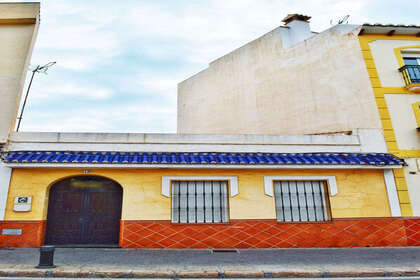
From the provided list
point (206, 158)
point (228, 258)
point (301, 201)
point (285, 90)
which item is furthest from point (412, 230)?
point (285, 90)

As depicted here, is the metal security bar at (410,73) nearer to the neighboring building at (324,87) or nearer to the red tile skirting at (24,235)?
the neighboring building at (324,87)

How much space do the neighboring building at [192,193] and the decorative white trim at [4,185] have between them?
0.10 ft

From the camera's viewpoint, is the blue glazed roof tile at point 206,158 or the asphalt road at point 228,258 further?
the blue glazed roof tile at point 206,158

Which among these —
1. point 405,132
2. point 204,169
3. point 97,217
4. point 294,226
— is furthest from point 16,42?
point 405,132

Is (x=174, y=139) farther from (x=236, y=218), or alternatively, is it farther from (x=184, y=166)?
(x=236, y=218)

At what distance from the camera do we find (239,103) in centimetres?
1628

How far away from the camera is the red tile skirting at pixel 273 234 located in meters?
9.05

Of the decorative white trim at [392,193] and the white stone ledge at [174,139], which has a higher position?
the white stone ledge at [174,139]

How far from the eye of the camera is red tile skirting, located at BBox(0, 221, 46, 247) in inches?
342

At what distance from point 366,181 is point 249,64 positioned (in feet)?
32.7

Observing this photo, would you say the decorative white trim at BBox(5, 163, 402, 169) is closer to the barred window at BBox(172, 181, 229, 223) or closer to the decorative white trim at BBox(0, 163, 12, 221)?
the decorative white trim at BBox(0, 163, 12, 221)

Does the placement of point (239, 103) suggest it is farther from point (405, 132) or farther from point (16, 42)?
point (16, 42)

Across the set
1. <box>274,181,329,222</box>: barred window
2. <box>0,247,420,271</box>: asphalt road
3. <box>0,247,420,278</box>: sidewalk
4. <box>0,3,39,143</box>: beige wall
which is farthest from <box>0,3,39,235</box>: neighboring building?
<box>274,181,329,222</box>: barred window

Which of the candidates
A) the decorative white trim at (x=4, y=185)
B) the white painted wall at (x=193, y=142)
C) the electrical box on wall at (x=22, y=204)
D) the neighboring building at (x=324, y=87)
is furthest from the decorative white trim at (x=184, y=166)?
the neighboring building at (x=324, y=87)
